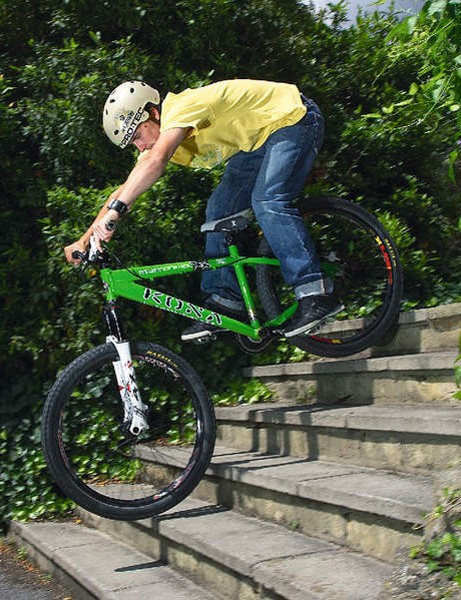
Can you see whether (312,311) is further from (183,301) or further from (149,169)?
(149,169)

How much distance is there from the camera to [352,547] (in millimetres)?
3123


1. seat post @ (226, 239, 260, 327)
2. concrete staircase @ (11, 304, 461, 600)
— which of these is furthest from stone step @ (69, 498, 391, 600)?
seat post @ (226, 239, 260, 327)

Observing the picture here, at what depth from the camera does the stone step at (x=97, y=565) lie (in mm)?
3455

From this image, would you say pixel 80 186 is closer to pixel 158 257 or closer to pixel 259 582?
pixel 158 257

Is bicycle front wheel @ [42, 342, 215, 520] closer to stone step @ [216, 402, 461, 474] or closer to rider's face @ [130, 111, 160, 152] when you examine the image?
stone step @ [216, 402, 461, 474]

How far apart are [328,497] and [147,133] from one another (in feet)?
6.62

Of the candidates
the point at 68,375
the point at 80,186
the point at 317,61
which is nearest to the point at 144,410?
the point at 68,375

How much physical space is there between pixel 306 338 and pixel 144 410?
1028mm

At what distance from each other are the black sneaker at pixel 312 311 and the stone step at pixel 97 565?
4.26 ft

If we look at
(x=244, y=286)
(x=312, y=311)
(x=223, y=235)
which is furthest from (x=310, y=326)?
(x=223, y=235)

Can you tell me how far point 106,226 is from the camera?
12.9 feet

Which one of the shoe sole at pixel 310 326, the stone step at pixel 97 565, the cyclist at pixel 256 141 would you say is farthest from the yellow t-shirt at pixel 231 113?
the stone step at pixel 97 565

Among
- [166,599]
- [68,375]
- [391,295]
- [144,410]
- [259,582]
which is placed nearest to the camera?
[259,582]

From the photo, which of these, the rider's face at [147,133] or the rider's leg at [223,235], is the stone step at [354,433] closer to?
the rider's leg at [223,235]
